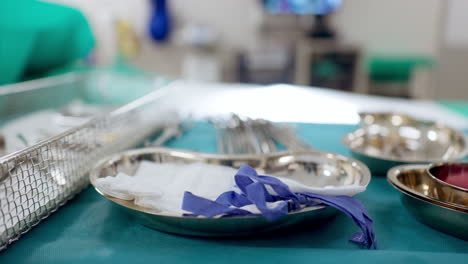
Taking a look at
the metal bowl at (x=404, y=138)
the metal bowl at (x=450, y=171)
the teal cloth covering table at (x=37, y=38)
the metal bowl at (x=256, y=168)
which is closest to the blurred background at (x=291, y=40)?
the teal cloth covering table at (x=37, y=38)

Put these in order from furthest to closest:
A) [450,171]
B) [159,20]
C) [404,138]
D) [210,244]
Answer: [159,20] → [404,138] → [450,171] → [210,244]

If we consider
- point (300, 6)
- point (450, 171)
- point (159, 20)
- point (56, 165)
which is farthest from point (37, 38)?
point (300, 6)

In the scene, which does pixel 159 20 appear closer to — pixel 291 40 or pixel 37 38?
pixel 291 40

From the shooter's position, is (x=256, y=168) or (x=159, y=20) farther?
(x=159, y=20)

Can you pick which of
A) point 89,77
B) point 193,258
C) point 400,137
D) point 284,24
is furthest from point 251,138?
point 284,24

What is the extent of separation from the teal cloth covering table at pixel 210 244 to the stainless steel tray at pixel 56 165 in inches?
0.7

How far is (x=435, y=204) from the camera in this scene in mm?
409

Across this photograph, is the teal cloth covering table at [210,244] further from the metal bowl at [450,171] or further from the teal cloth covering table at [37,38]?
the teal cloth covering table at [37,38]

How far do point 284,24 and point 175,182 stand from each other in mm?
2553

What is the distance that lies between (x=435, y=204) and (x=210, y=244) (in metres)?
0.24

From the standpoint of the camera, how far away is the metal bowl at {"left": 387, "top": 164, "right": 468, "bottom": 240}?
40 centimetres

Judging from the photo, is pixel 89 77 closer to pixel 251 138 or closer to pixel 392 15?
pixel 251 138

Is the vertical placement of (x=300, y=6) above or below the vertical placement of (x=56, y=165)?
above

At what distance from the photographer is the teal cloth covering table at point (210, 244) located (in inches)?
14.7
